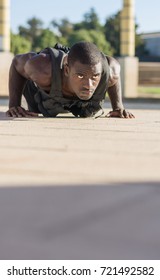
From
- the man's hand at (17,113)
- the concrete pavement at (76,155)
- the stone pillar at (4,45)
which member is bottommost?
the concrete pavement at (76,155)

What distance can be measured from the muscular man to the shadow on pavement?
157cm

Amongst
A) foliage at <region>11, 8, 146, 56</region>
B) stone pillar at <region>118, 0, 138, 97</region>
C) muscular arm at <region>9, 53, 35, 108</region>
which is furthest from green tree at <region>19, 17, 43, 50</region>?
muscular arm at <region>9, 53, 35, 108</region>

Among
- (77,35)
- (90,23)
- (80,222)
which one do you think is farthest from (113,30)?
(80,222)

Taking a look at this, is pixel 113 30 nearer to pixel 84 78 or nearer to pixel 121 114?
pixel 121 114

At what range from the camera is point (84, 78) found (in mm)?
2543

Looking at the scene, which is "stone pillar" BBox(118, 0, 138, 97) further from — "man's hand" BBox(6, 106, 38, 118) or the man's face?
the man's face

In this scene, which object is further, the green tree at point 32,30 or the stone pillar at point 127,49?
the green tree at point 32,30

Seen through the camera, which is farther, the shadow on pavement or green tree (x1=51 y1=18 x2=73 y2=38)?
green tree (x1=51 y1=18 x2=73 y2=38)

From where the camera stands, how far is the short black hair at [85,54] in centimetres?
250

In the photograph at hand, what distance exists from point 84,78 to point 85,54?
4.2 inches

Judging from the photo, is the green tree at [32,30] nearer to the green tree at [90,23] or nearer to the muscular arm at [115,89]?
the green tree at [90,23]

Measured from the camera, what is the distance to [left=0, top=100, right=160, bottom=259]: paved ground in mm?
678

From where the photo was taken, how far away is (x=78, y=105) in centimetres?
297

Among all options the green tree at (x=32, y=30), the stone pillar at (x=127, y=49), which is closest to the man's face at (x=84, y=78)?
the stone pillar at (x=127, y=49)
